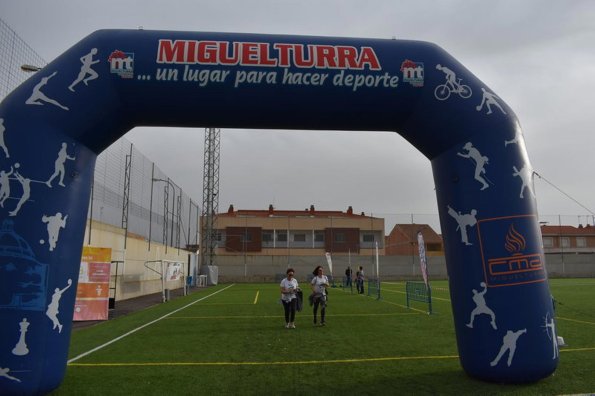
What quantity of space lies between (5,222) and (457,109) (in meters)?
6.12

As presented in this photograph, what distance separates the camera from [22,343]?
550 cm

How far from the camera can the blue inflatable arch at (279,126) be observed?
5.78 metres

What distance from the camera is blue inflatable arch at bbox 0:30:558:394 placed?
19.0ft

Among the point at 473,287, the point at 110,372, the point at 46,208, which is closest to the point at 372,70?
the point at 473,287

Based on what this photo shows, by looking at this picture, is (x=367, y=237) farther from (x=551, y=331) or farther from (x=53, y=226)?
(x=53, y=226)

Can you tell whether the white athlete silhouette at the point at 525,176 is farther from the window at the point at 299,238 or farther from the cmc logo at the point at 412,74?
the window at the point at 299,238

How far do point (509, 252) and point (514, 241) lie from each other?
0.17 meters

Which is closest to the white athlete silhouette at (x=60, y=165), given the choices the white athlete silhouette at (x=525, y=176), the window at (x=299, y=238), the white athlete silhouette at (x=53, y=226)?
the white athlete silhouette at (x=53, y=226)

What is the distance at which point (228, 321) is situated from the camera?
13758mm

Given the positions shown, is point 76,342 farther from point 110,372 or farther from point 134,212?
point 134,212

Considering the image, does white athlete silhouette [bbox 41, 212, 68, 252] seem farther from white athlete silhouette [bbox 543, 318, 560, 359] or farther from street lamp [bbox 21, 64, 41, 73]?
white athlete silhouette [bbox 543, 318, 560, 359]

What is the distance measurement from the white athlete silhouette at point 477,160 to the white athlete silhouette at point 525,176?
428 millimetres

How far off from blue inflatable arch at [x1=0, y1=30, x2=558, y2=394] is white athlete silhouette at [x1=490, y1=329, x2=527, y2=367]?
0.01 metres

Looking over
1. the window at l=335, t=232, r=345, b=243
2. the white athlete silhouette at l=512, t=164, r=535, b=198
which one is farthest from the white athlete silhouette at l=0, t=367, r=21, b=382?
the window at l=335, t=232, r=345, b=243
